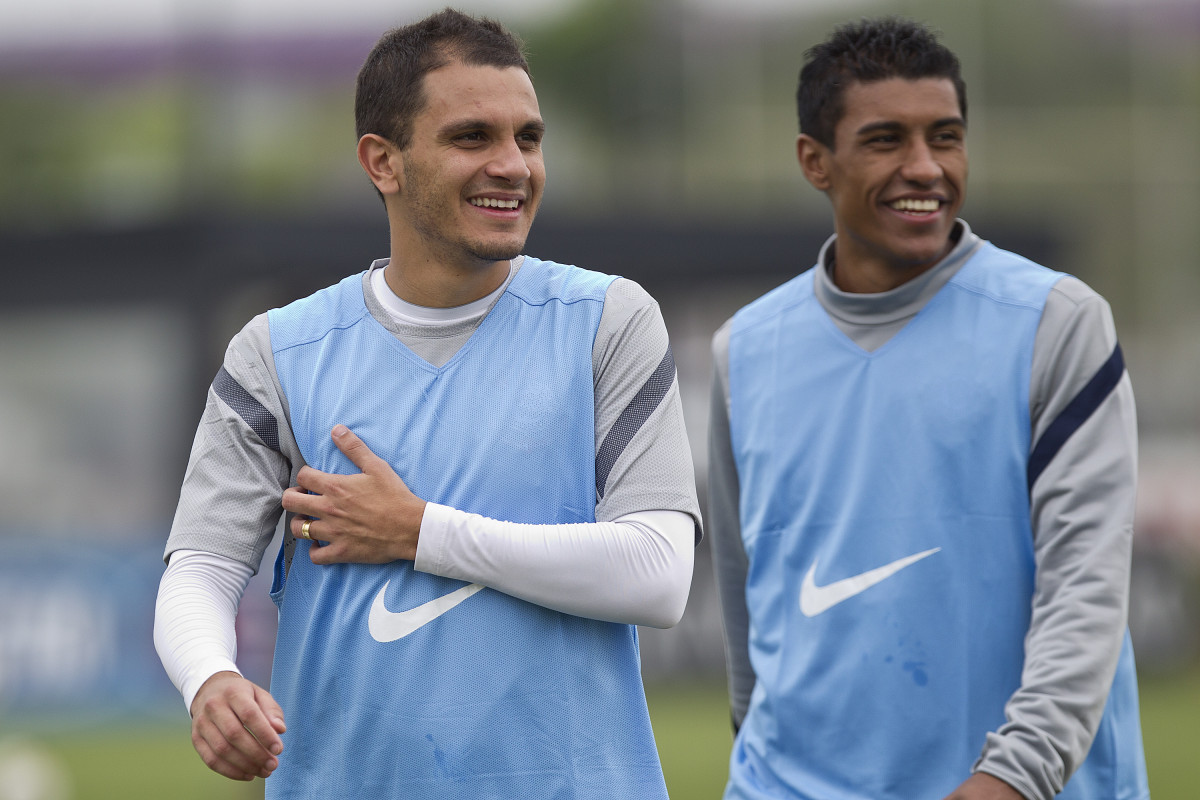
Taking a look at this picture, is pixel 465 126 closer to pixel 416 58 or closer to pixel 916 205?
pixel 416 58

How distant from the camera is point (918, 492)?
3.49 m

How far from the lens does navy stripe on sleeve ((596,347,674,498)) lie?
9.42ft

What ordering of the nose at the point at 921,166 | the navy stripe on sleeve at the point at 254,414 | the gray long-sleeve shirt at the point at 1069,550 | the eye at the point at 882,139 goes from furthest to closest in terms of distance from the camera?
the eye at the point at 882,139 < the nose at the point at 921,166 < the gray long-sleeve shirt at the point at 1069,550 < the navy stripe on sleeve at the point at 254,414

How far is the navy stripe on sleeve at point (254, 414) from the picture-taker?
2916 millimetres

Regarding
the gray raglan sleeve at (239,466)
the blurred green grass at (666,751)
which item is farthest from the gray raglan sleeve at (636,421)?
the blurred green grass at (666,751)

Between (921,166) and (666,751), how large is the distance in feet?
24.8

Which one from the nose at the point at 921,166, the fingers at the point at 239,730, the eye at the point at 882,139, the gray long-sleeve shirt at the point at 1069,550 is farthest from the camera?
the eye at the point at 882,139

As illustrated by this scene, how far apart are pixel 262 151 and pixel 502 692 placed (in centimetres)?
3726

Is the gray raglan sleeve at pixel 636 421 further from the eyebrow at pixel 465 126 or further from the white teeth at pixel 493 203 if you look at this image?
the eyebrow at pixel 465 126

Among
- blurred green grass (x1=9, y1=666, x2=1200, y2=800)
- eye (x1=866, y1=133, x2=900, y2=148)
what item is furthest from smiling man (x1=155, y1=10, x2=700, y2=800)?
blurred green grass (x1=9, y1=666, x2=1200, y2=800)

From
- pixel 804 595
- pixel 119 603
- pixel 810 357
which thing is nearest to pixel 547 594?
pixel 804 595

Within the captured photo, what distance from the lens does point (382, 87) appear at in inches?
120

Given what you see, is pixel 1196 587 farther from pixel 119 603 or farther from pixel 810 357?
pixel 810 357

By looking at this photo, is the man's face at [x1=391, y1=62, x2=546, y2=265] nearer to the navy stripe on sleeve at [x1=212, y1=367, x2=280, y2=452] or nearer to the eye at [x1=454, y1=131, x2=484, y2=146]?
the eye at [x1=454, y1=131, x2=484, y2=146]
